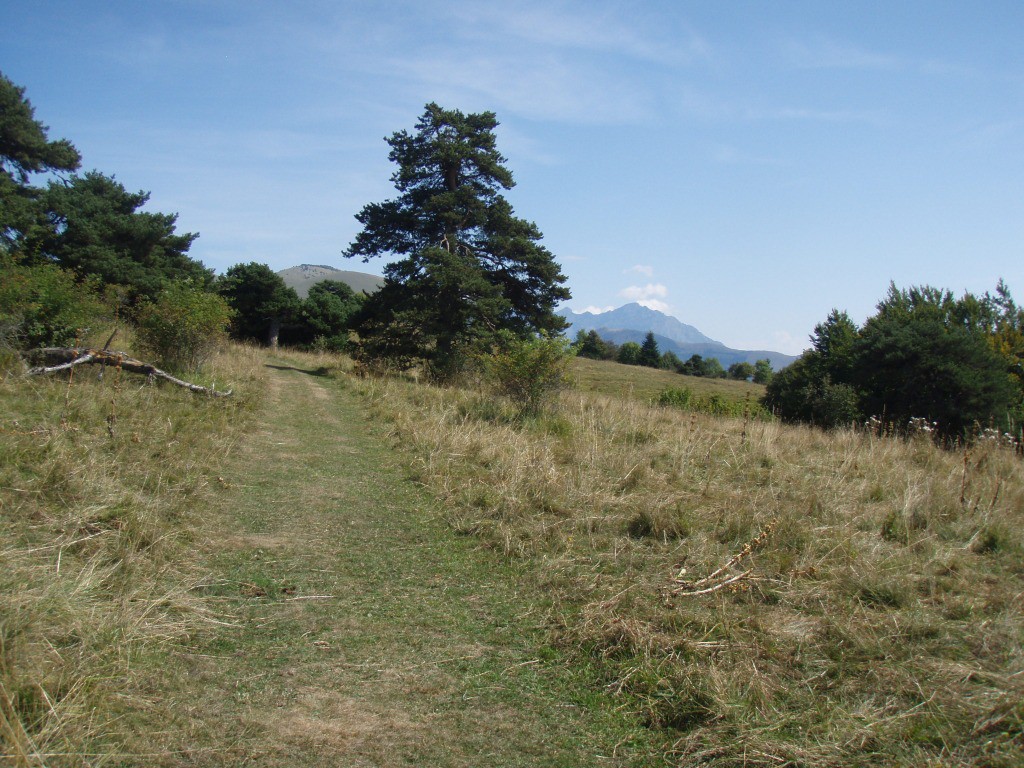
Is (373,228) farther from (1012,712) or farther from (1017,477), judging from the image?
(1012,712)

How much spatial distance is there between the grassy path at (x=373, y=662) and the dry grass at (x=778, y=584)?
339 mm

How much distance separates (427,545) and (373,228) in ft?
65.2

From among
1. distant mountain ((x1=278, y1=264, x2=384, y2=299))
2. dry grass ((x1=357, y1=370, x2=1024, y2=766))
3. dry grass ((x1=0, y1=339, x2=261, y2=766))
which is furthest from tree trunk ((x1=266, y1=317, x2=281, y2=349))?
distant mountain ((x1=278, y1=264, x2=384, y2=299))

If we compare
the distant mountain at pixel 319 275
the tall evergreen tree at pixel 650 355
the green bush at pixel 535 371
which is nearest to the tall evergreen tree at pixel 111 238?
the green bush at pixel 535 371

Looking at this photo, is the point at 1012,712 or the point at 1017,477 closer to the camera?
the point at 1012,712

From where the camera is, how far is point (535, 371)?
11.6 meters

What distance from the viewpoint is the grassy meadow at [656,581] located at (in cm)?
263

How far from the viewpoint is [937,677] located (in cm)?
297

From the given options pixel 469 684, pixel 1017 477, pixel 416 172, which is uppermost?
pixel 416 172

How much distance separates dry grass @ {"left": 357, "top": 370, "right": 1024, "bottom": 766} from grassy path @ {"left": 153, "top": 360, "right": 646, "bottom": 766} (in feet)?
1.11

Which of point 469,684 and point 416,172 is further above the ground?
point 416,172

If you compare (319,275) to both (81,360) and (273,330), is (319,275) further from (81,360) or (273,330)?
(81,360)

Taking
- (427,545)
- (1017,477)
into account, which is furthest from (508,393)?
(1017,477)

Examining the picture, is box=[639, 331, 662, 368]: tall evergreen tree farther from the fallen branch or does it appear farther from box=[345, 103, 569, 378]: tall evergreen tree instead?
the fallen branch
